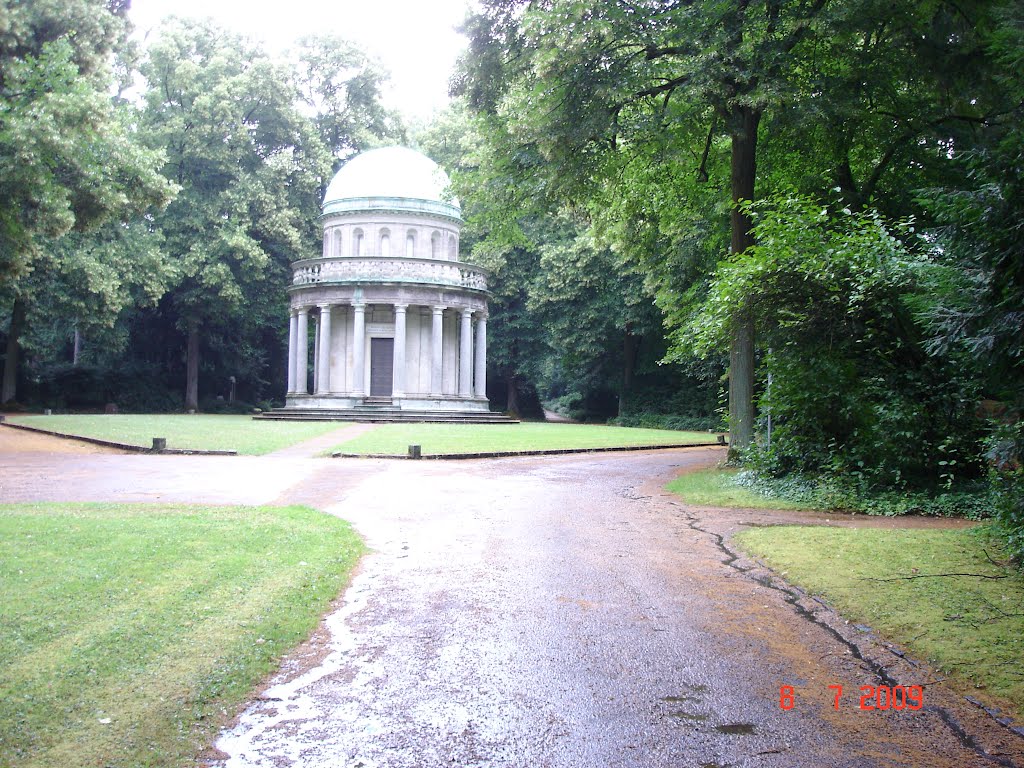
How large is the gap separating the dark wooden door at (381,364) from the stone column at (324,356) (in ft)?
7.43

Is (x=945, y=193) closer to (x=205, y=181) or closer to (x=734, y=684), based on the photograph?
(x=734, y=684)

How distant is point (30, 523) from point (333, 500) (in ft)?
15.0

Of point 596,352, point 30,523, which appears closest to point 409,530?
point 30,523

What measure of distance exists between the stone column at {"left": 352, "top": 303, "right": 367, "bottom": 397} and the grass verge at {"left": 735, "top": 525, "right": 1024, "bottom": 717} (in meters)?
33.6

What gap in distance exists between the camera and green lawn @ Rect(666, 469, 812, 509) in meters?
13.2

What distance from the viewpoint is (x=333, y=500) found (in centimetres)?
1322

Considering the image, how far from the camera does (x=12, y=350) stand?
131 ft

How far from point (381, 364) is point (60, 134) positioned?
25.6 m

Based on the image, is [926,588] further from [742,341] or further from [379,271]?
[379,271]

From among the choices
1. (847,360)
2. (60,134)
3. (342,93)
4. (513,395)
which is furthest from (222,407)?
(847,360)

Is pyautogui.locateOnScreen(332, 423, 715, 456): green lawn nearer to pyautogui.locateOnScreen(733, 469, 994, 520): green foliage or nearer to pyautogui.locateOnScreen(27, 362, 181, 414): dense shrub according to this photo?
pyautogui.locateOnScreen(733, 469, 994, 520): green foliage

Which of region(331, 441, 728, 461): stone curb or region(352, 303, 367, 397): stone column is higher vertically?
region(352, 303, 367, 397): stone column

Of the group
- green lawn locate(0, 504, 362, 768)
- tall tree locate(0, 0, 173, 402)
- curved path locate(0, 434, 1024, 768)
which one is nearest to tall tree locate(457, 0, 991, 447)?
curved path locate(0, 434, 1024, 768)

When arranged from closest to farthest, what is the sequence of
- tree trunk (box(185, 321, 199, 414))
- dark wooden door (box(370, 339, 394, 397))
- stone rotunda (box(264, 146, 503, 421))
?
stone rotunda (box(264, 146, 503, 421)) → dark wooden door (box(370, 339, 394, 397)) → tree trunk (box(185, 321, 199, 414))
